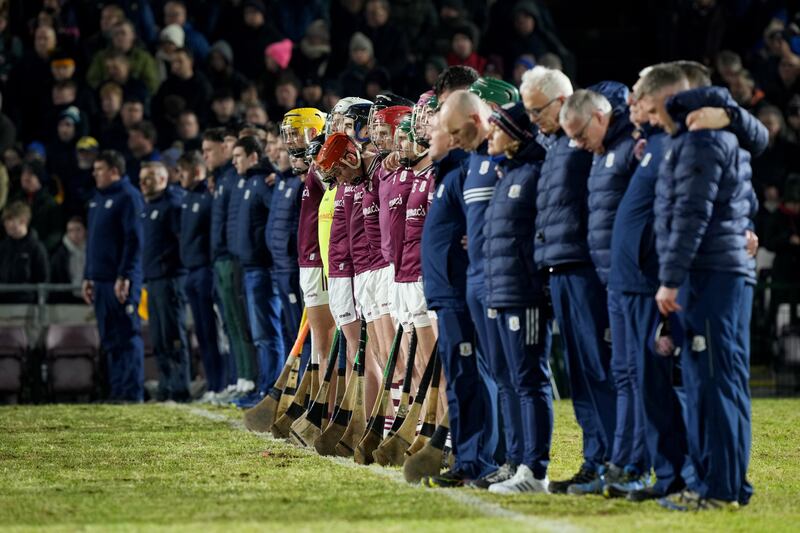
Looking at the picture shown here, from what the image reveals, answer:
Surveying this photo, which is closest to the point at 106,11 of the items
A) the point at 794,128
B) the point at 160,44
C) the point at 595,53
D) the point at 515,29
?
the point at 160,44

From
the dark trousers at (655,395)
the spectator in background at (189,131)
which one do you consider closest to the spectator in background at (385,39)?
the spectator in background at (189,131)

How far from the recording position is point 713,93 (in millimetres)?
7605

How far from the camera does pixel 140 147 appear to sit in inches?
746

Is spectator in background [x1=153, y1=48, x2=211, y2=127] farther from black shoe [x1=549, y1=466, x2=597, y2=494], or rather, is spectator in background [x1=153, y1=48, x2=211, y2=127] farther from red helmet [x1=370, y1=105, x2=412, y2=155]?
black shoe [x1=549, y1=466, x2=597, y2=494]

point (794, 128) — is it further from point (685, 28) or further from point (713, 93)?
point (713, 93)

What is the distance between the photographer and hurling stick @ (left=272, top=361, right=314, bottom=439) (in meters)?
12.0

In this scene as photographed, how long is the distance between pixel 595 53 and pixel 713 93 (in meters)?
16.1

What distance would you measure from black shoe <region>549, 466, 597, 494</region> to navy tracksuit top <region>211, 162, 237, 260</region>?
7.69 metres

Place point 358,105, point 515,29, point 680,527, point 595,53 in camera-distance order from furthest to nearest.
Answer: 1. point 595,53
2. point 515,29
3. point 358,105
4. point 680,527

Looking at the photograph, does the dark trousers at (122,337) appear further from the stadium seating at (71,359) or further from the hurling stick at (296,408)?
the hurling stick at (296,408)

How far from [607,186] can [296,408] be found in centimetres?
451

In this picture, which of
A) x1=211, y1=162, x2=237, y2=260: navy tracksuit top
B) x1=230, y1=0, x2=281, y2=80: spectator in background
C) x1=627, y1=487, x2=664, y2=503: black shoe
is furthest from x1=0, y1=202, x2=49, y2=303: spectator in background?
x1=627, y1=487, x2=664, y2=503: black shoe

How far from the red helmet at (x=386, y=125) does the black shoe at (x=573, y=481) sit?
3.06m

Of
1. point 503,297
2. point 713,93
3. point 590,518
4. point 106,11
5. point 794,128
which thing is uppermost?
point 106,11
